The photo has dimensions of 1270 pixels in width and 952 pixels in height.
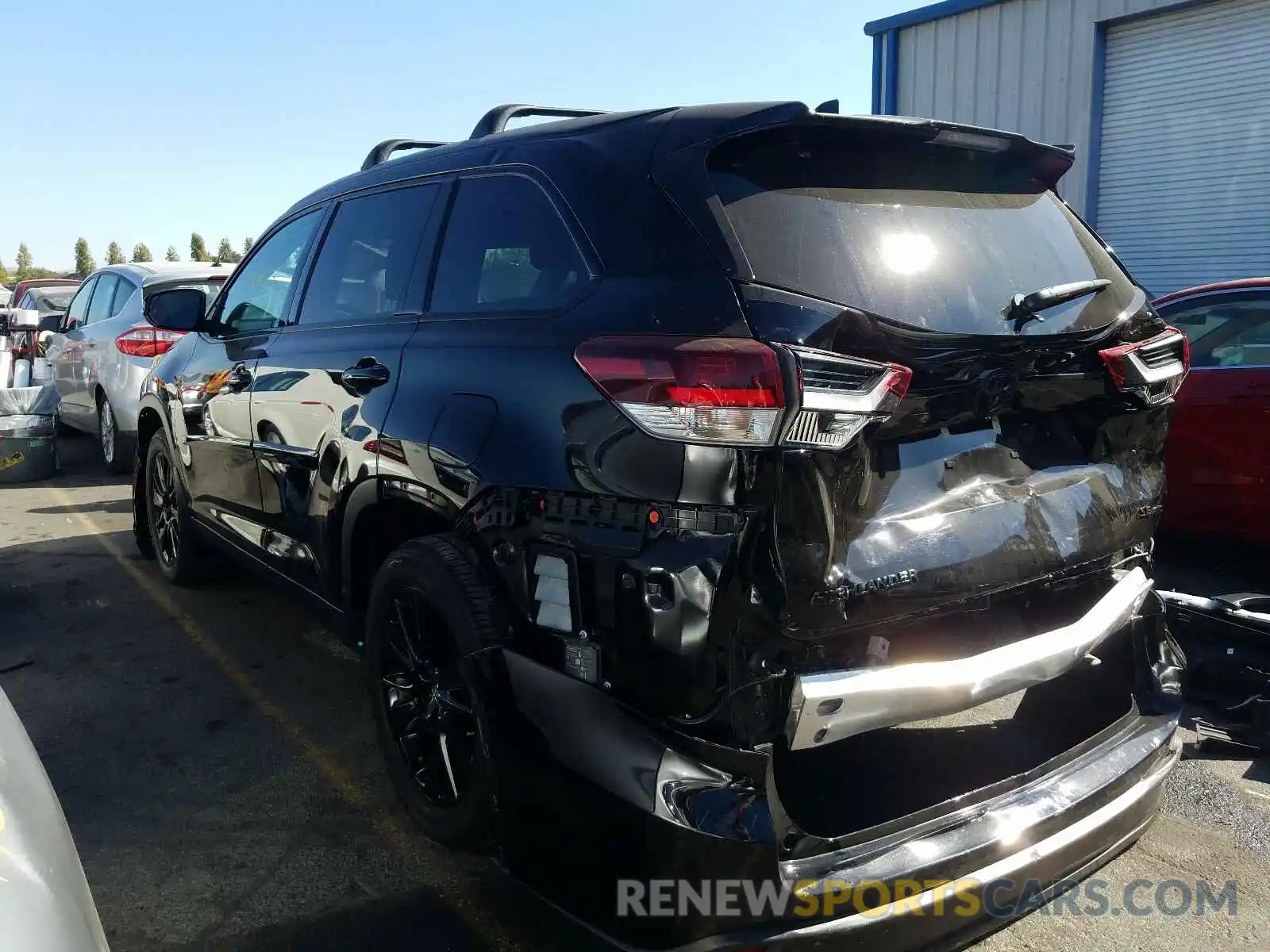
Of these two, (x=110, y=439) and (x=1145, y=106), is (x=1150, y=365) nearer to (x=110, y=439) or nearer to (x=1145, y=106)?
(x=110, y=439)

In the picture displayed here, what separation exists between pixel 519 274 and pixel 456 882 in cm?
164

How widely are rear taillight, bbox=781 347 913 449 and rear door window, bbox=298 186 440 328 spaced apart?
161cm

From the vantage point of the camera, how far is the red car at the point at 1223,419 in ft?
16.8

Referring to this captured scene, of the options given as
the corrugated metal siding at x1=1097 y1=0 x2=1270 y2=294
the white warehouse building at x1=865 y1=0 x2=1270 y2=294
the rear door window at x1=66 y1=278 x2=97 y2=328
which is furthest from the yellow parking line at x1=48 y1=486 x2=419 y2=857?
the corrugated metal siding at x1=1097 y1=0 x2=1270 y2=294

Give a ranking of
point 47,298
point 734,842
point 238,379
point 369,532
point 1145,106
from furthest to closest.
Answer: point 47,298 < point 1145,106 < point 238,379 < point 369,532 < point 734,842

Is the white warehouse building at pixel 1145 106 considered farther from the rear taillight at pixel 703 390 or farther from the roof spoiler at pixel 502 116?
the rear taillight at pixel 703 390

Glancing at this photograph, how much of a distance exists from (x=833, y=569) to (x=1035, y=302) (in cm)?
88

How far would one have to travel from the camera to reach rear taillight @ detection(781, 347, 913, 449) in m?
1.96

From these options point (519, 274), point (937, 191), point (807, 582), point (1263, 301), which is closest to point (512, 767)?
point (807, 582)

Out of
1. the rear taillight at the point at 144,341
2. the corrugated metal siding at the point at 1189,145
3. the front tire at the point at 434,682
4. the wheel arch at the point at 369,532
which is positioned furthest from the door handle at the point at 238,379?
the corrugated metal siding at the point at 1189,145

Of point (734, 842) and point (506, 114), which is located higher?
point (506, 114)

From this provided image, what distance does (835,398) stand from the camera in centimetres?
198

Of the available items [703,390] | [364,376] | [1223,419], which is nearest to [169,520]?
[364,376]

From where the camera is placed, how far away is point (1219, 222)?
1178 centimetres
